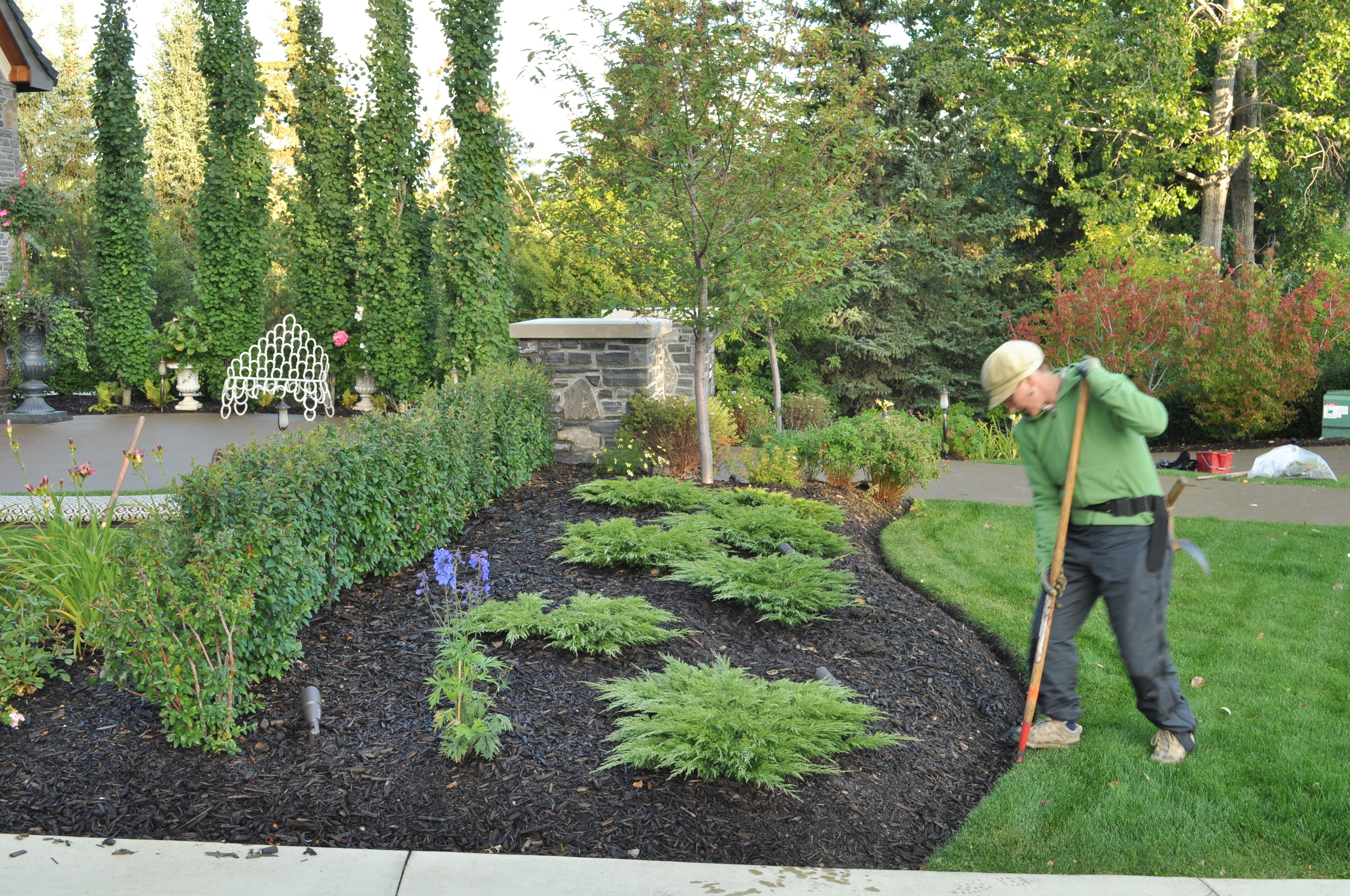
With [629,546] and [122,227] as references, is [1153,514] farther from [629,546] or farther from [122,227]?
[122,227]

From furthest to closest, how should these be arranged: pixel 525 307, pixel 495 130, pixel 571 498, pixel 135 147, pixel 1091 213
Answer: pixel 1091 213
pixel 525 307
pixel 135 147
pixel 495 130
pixel 571 498

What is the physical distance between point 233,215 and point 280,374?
2794 mm

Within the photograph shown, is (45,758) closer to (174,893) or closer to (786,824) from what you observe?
(174,893)

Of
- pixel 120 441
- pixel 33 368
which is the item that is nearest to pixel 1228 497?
pixel 120 441

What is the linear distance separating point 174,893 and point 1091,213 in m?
19.3

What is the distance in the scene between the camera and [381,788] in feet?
10.3

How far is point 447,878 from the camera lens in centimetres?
259

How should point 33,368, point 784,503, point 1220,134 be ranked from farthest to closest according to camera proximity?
point 1220,134
point 33,368
point 784,503

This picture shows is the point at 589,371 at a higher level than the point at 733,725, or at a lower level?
higher

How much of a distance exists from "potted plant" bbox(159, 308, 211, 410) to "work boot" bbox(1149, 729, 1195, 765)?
45.3 feet

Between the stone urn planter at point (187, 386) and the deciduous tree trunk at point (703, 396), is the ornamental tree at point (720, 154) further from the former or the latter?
the stone urn planter at point (187, 386)

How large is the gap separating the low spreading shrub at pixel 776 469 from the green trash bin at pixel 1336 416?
9034 mm

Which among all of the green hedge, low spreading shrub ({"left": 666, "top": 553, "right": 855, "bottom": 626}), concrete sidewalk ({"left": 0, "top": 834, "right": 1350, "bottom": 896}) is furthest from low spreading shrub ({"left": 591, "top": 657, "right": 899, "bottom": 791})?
the green hedge

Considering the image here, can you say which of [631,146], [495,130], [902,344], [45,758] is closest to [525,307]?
[495,130]
